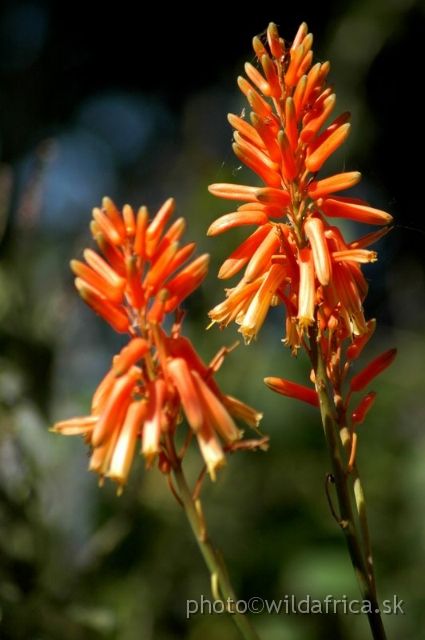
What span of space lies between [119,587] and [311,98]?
2.22 metres

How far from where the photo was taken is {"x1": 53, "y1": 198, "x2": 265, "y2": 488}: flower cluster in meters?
1.14

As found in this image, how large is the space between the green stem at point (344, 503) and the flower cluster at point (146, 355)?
0.46ft

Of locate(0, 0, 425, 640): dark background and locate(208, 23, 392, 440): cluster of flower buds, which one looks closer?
locate(208, 23, 392, 440): cluster of flower buds

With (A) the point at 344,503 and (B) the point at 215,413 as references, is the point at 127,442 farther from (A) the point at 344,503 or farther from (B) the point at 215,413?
(A) the point at 344,503

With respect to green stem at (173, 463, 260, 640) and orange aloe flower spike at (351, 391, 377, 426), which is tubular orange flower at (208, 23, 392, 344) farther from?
green stem at (173, 463, 260, 640)

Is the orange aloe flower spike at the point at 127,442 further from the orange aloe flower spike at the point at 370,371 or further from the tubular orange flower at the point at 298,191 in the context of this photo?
the orange aloe flower spike at the point at 370,371

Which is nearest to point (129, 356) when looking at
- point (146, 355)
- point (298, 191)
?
point (146, 355)

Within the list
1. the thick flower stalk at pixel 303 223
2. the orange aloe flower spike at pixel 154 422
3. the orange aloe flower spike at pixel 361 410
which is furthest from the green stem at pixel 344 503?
the orange aloe flower spike at pixel 154 422

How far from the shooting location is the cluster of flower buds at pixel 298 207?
128 centimetres

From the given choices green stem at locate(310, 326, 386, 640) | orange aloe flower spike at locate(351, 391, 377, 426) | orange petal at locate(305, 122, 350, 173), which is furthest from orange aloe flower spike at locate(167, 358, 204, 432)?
orange petal at locate(305, 122, 350, 173)

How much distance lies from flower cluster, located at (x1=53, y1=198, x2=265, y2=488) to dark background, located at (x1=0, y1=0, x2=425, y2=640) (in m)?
0.52

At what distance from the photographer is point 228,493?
3.50 m

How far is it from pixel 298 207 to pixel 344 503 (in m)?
0.49

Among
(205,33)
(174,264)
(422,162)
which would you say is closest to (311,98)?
(174,264)
